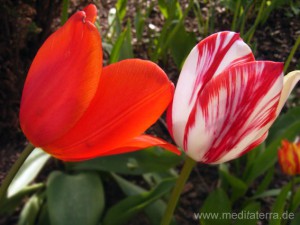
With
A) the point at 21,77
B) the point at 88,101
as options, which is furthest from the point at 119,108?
the point at 21,77

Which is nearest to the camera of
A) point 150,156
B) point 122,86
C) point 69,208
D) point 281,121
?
point 122,86

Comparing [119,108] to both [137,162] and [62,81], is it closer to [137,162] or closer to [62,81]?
[62,81]

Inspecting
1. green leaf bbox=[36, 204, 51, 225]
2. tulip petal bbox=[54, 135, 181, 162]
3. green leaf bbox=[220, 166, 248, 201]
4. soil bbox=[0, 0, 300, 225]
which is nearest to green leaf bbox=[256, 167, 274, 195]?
green leaf bbox=[220, 166, 248, 201]

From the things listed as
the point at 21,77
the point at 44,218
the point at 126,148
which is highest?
the point at 126,148

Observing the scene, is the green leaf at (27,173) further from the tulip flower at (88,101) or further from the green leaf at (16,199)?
the tulip flower at (88,101)

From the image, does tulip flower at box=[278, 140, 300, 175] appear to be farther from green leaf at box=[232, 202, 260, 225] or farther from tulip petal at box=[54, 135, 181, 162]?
tulip petal at box=[54, 135, 181, 162]

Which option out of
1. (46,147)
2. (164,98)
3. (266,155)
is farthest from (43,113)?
(266,155)

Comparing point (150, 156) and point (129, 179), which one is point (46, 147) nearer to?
point (150, 156)
